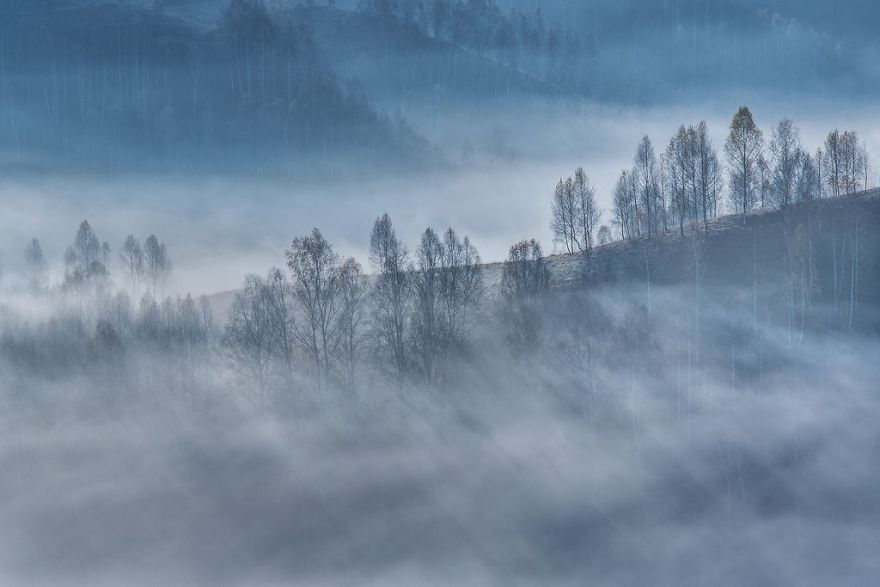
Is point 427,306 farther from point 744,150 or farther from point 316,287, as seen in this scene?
point 744,150

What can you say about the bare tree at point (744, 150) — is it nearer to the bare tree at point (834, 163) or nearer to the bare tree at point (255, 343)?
the bare tree at point (834, 163)

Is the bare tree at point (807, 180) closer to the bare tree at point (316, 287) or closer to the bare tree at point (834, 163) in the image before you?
the bare tree at point (834, 163)

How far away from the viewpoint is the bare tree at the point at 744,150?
382ft

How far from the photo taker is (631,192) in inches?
5212

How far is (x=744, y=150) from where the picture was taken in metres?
117

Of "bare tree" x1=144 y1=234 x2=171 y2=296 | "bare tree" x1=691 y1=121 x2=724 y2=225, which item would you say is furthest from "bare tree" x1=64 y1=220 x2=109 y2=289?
"bare tree" x1=691 y1=121 x2=724 y2=225

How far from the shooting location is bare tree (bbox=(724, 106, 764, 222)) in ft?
382

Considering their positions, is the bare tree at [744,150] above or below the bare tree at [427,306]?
above

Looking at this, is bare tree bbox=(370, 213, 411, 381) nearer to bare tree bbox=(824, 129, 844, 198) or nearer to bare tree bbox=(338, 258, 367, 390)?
bare tree bbox=(338, 258, 367, 390)

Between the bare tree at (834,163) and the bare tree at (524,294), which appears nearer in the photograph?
the bare tree at (524,294)

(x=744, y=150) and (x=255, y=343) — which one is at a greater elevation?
(x=744, y=150)

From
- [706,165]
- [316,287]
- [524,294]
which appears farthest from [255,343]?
Answer: [706,165]

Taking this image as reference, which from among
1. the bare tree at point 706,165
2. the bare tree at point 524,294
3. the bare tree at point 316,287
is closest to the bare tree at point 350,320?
the bare tree at point 316,287

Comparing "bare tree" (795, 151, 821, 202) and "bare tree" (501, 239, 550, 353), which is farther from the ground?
"bare tree" (795, 151, 821, 202)
